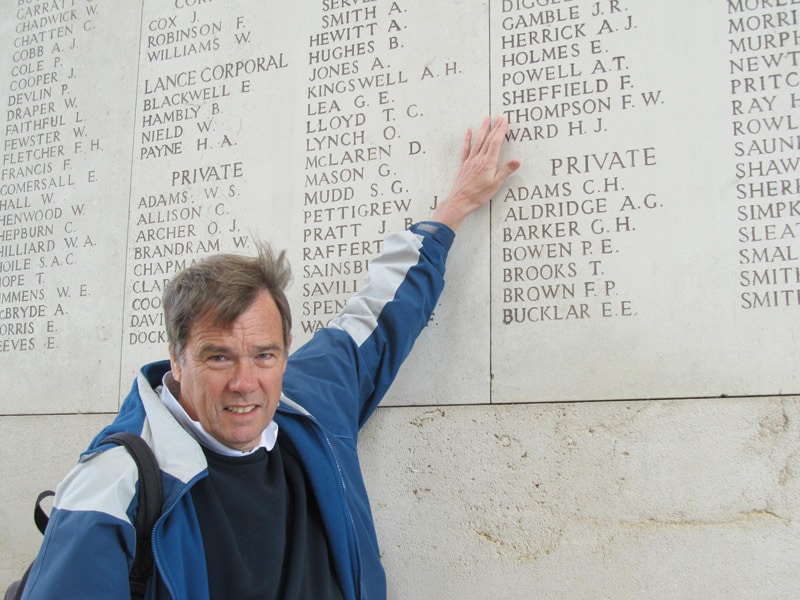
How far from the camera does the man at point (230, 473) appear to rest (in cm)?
252

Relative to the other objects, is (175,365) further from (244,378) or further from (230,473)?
(230,473)

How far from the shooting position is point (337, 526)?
311 cm

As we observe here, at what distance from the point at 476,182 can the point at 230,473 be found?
174cm

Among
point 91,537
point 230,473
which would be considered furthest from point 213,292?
point 91,537

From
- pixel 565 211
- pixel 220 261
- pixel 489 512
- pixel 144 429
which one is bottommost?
pixel 489 512

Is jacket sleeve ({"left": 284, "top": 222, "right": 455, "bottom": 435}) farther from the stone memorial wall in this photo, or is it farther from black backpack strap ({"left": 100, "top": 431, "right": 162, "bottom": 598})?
black backpack strap ({"left": 100, "top": 431, "right": 162, "bottom": 598})

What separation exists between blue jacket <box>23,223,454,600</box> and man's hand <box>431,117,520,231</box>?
10 cm

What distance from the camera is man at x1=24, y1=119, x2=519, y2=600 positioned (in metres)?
2.52

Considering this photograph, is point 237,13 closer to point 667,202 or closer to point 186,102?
point 186,102

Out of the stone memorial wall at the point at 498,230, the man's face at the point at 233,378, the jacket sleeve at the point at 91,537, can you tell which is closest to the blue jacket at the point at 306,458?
the jacket sleeve at the point at 91,537

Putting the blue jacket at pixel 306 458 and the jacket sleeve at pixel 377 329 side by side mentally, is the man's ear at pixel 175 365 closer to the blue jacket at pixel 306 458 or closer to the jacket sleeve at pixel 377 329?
the blue jacket at pixel 306 458

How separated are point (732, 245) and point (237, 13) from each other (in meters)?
2.83

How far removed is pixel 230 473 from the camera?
2932 mm

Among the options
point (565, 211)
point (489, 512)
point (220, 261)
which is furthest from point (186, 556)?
point (565, 211)
